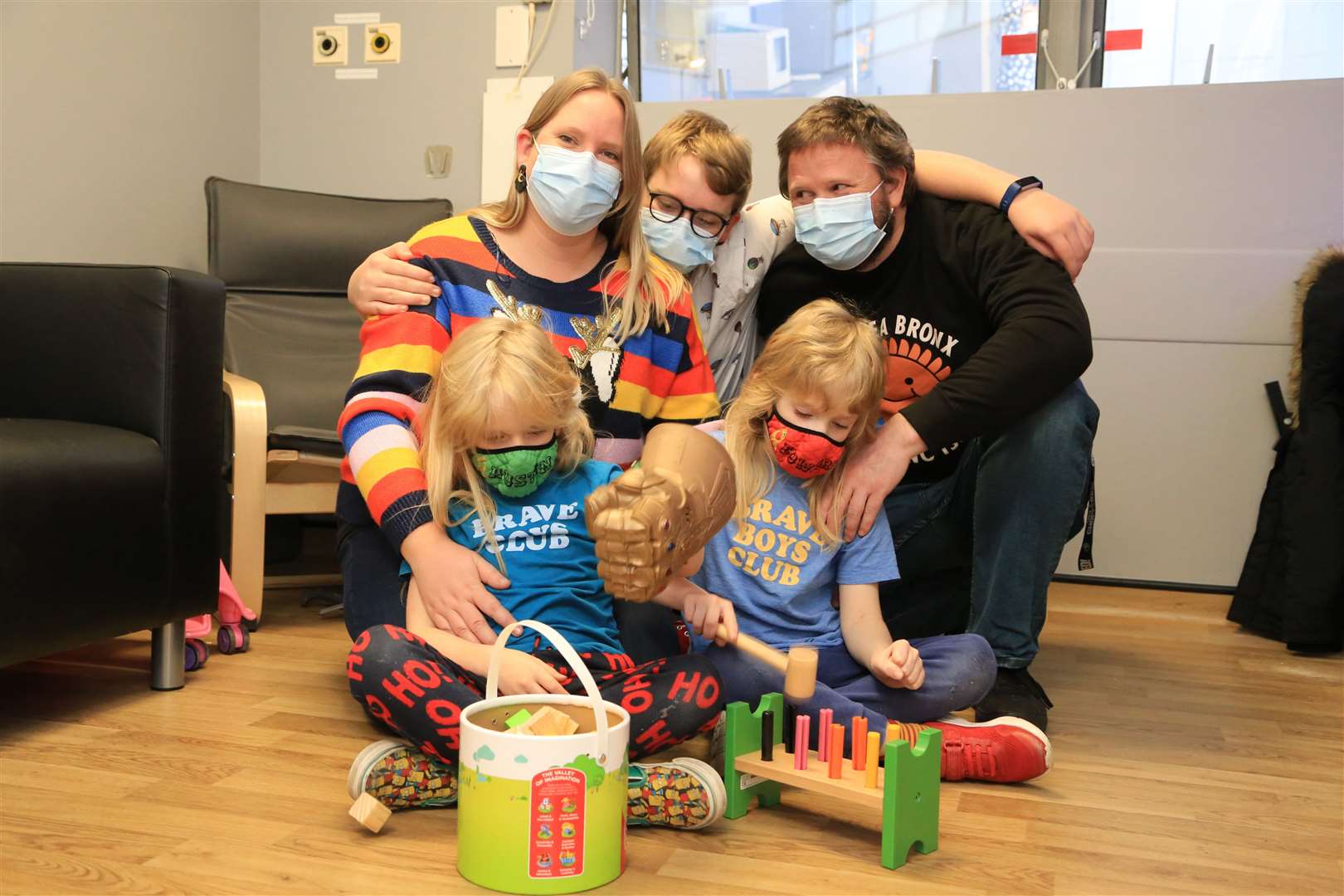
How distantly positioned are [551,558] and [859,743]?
1.36 feet

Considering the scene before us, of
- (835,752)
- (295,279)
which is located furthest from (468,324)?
(295,279)

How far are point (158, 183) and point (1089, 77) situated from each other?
97.3 inches

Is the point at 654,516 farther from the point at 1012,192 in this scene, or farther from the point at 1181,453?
the point at 1181,453

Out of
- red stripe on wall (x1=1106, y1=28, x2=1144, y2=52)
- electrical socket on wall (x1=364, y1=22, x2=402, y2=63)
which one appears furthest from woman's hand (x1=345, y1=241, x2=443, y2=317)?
red stripe on wall (x1=1106, y1=28, x2=1144, y2=52)

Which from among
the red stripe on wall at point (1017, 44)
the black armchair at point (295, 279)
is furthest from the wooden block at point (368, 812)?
the red stripe on wall at point (1017, 44)

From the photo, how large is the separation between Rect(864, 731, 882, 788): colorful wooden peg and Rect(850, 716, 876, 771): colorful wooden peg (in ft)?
0.12

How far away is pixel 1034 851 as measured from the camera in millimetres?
1226

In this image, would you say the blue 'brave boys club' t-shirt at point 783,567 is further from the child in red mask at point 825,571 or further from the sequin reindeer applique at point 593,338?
the sequin reindeer applique at point 593,338

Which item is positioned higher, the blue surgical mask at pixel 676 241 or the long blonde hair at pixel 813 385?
the blue surgical mask at pixel 676 241

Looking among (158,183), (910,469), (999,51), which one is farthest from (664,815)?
(999,51)

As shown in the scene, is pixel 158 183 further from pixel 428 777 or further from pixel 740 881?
pixel 740 881

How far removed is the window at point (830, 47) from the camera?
3.16 metres

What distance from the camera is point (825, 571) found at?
1.49m

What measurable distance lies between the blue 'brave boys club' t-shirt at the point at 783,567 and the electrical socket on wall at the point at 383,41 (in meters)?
2.28
